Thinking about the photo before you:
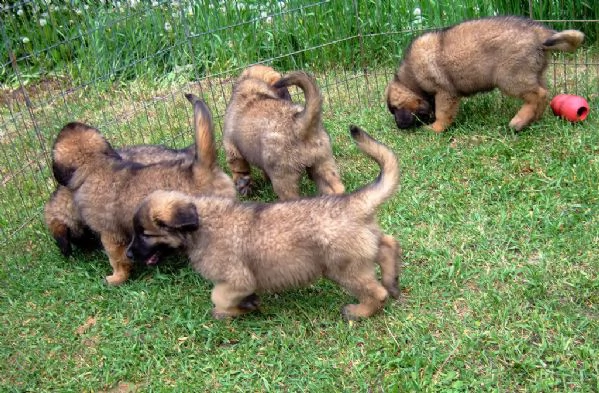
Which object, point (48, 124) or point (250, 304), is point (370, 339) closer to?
point (250, 304)

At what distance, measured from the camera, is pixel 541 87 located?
6.07 meters

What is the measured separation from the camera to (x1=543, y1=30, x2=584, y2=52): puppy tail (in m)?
5.75

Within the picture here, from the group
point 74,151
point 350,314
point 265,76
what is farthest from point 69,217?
point 350,314

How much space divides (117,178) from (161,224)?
3.52 feet

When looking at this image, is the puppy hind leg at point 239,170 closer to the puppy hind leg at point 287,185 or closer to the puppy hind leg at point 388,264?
the puppy hind leg at point 287,185

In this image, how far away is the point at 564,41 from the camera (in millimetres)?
5770

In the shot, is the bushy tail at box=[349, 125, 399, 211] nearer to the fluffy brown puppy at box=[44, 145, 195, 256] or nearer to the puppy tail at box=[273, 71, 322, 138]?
the puppy tail at box=[273, 71, 322, 138]

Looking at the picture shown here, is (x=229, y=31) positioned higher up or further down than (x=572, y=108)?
higher up

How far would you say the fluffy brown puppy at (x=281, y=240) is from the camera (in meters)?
4.01

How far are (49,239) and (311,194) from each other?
241 centimetres

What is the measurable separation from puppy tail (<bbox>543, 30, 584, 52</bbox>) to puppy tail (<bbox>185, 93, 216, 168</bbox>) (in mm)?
3160

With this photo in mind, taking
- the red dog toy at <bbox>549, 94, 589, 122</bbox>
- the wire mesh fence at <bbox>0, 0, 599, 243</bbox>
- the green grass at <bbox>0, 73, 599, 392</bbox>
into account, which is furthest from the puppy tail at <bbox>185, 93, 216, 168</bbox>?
the red dog toy at <bbox>549, 94, 589, 122</bbox>

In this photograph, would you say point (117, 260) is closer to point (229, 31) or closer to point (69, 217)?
point (69, 217)

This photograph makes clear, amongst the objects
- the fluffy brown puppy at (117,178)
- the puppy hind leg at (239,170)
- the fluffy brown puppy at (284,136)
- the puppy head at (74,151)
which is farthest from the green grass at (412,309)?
the puppy head at (74,151)
